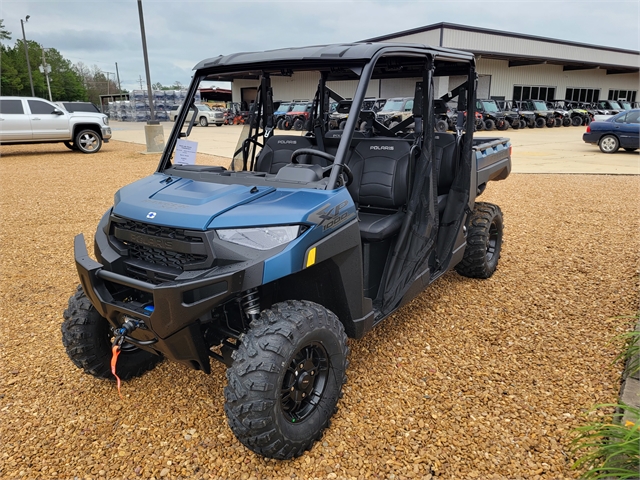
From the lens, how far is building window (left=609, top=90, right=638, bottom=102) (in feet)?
129

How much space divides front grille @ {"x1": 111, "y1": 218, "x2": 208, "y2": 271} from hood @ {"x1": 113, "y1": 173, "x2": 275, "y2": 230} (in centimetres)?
5

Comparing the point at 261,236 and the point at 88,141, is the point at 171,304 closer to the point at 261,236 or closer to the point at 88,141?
the point at 261,236

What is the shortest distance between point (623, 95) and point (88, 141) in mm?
42421

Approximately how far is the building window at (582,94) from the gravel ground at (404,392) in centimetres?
3557

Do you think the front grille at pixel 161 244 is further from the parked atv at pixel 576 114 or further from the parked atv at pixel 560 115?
the parked atv at pixel 576 114

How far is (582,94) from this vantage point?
121 ft

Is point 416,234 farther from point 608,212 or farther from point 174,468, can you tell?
point 608,212

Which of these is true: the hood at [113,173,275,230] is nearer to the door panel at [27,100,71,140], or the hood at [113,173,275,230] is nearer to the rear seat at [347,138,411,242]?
the rear seat at [347,138,411,242]

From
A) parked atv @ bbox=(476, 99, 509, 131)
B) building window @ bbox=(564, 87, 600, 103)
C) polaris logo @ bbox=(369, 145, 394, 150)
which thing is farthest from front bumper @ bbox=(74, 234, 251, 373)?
building window @ bbox=(564, 87, 600, 103)

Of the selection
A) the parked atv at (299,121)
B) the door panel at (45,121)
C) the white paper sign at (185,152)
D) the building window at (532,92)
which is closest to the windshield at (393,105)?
the parked atv at (299,121)

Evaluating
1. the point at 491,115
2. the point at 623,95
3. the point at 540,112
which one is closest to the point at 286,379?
the point at 491,115

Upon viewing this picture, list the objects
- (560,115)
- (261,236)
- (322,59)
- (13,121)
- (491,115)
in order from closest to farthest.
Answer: (261,236), (322,59), (13,121), (491,115), (560,115)

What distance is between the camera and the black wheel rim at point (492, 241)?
4.76m

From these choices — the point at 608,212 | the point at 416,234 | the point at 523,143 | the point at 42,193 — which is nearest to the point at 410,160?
the point at 416,234
